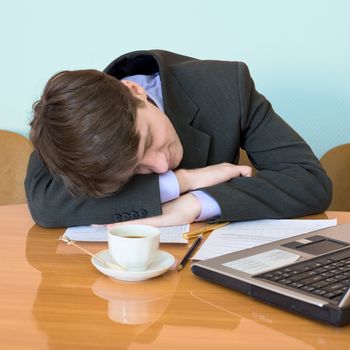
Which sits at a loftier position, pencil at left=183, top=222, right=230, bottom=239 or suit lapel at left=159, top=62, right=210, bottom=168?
suit lapel at left=159, top=62, right=210, bottom=168

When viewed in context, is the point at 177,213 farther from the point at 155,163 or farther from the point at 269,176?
the point at 269,176

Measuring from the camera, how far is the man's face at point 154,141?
1206 mm

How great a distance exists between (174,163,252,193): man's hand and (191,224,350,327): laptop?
15.9 inches

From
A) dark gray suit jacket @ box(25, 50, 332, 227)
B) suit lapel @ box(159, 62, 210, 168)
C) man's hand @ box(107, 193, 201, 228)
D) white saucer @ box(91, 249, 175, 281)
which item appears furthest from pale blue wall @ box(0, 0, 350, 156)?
white saucer @ box(91, 249, 175, 281)

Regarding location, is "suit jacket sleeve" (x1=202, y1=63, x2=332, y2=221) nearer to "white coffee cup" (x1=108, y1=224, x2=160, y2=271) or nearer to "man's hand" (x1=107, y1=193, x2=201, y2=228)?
"man's hand" (x1=107, y1=193, x2=201, y2=228)

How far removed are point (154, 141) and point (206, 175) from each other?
221mm

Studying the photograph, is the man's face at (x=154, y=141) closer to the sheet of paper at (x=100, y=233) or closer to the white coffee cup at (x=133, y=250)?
the sheet of paper at (x=100, y=233)

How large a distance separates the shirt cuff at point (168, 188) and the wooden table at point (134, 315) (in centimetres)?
33

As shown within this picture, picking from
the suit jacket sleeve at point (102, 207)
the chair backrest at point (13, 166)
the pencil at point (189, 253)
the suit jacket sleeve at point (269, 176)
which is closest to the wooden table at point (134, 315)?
the pencil at point (189, 253)

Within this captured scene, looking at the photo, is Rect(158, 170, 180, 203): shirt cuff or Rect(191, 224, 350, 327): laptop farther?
Rect(158, 170, 180, 203): shirt cuff

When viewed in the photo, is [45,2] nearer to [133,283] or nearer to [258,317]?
[133,283]

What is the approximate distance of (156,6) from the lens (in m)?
2.29

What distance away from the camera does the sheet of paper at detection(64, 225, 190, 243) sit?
1160 millimetres

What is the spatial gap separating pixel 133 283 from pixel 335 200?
1241 mm
